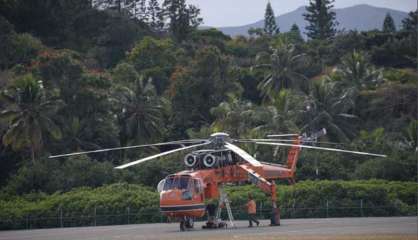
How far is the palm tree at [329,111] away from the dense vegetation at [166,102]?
0.12 metres

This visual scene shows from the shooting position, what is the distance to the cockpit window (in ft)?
122

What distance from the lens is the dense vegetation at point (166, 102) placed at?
2608 inches

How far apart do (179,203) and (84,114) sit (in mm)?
43528

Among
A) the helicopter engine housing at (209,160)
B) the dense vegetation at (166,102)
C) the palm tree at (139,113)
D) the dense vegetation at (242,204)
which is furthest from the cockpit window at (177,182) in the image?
the palm tree at (139,113)

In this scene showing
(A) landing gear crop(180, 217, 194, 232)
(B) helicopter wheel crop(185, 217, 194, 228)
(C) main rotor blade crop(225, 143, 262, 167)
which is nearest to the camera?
(C) main rotor blade crop(225, 143, 262, 167)

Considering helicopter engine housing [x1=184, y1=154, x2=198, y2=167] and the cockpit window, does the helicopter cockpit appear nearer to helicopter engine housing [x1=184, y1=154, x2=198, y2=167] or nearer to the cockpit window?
the cockpit window

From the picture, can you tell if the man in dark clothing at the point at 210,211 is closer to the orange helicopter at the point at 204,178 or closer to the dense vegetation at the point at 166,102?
the orange helicopter at the point at 204,178

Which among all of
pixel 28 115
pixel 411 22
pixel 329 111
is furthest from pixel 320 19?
pixel 28 115

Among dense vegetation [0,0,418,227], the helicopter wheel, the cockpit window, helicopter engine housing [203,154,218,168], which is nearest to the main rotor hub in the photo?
helicopter engine housing [203,154,218,168]

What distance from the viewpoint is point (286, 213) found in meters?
52.9

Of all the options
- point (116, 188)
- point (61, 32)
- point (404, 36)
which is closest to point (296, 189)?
point (116, 188)

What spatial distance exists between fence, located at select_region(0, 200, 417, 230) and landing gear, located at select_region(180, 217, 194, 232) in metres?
13.1

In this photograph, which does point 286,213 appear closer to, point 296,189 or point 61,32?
point 296,189

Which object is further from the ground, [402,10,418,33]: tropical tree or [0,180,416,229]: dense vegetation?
[402,10,418,33]: tropical tree
